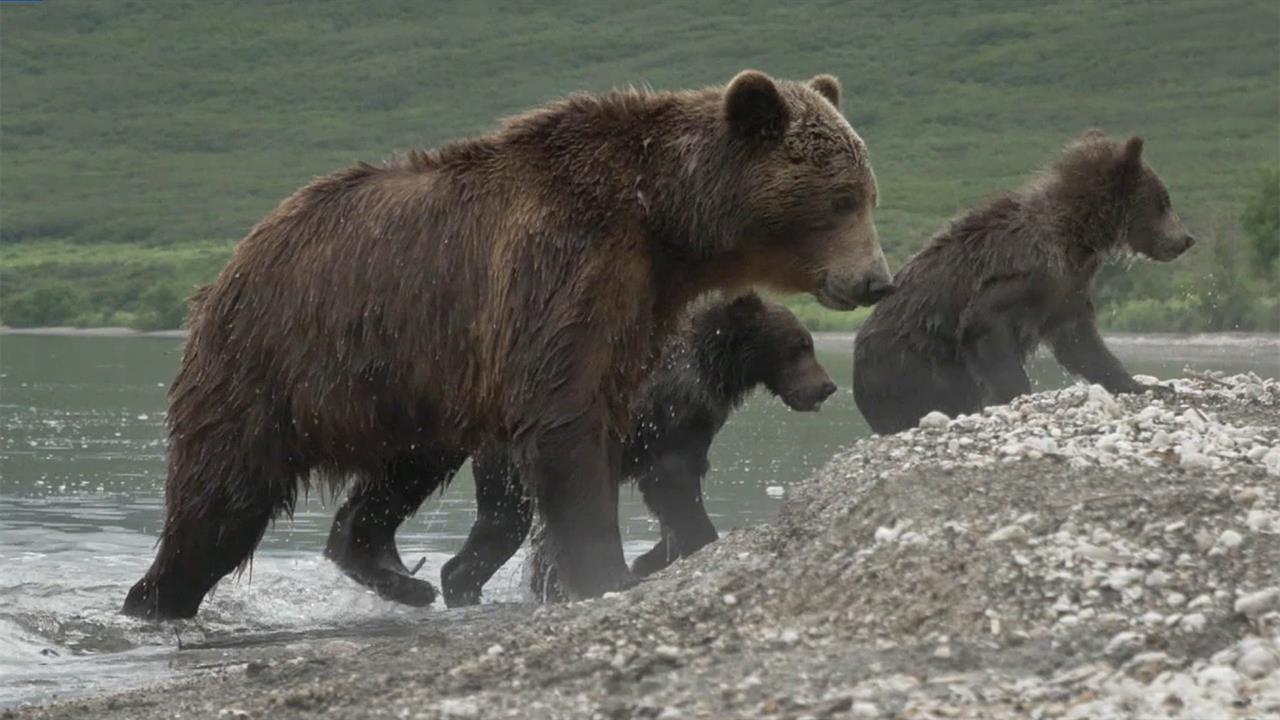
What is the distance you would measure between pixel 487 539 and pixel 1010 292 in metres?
2.71

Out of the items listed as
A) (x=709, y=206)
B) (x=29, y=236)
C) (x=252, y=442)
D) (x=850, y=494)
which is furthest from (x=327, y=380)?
(x=29, y=236)

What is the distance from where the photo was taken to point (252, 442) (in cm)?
771

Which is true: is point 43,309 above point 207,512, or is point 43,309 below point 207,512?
below

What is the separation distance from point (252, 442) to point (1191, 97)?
3653 inches

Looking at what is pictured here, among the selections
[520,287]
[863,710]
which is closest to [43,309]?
[520,287]

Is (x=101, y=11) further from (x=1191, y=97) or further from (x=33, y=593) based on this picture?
(x=33, y=593)

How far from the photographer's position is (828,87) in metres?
8.06

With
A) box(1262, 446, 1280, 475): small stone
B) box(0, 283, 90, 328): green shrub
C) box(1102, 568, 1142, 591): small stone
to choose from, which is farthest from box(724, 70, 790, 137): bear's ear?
box(0, 283, 90, 328): green shrub

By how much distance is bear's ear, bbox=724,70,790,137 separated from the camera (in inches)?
283

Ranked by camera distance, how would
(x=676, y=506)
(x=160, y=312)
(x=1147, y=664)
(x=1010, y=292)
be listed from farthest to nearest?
(x=160, y=312), (x=1010, y=292), (x=676, y=506), (x=1147, y=664)

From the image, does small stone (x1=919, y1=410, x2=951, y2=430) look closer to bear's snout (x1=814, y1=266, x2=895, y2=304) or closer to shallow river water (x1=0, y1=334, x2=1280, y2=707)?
bear's snout (x1=814, y1=266, x2=895, y2=304)

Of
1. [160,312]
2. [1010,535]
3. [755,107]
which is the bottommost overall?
[160,312]

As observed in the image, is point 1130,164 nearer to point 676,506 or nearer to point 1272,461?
point 676,506

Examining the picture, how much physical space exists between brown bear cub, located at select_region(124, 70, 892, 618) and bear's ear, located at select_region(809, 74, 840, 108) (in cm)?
22
